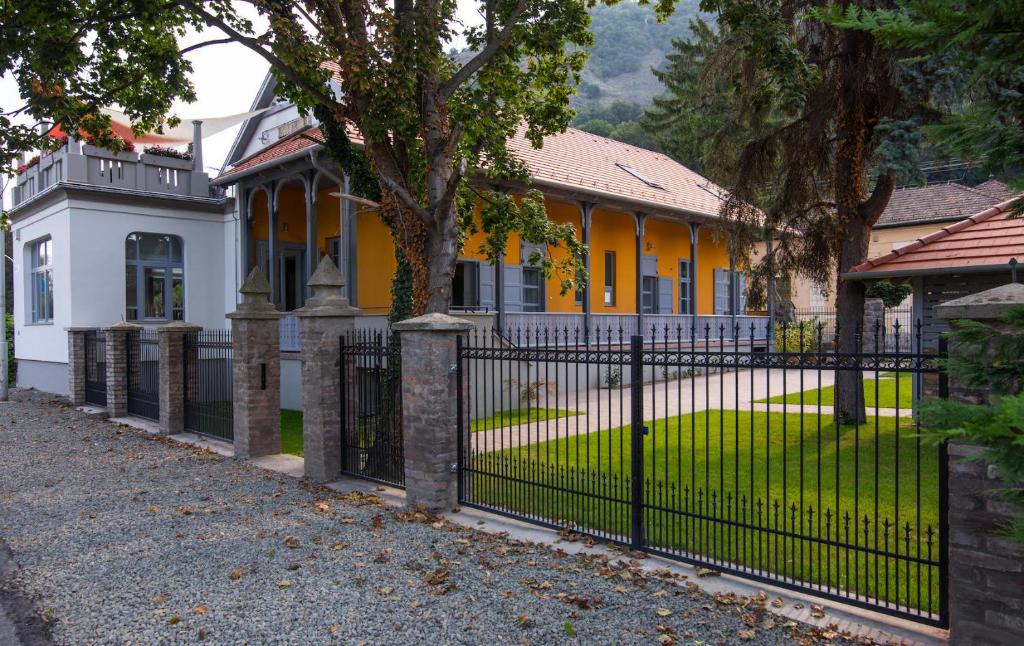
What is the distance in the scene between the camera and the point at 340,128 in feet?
28.2

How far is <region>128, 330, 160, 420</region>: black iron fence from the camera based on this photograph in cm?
1288

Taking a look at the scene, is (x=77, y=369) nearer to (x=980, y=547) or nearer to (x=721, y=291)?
(x=980, y=547)

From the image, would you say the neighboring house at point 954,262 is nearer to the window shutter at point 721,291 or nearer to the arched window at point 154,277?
the window shutter at point 721,291

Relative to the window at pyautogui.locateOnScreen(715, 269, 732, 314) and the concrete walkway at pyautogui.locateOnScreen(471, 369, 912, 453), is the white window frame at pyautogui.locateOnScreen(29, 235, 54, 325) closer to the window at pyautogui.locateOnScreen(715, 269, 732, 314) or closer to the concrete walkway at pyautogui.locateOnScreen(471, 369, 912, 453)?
the concrete walkway at pyautogui.locateOnScreen(471, 369, 912, 453)

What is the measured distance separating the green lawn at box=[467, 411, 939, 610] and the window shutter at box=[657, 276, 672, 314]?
40.5 feet

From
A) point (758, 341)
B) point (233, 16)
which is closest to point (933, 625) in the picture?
point (233, 16)

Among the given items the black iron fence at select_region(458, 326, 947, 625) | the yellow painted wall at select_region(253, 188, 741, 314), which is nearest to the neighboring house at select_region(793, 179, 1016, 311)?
the yellow painted wall at select_region(253, 188, 741, 314)

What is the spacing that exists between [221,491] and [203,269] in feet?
37.8

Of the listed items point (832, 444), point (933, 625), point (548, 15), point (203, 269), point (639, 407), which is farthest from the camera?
point (203, 269)

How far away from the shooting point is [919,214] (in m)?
29.4

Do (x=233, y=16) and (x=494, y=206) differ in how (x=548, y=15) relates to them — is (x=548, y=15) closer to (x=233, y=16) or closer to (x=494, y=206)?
(x=494, y=206)

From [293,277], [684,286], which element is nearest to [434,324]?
[293,277]

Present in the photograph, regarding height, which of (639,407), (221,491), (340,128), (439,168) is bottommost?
(221,491)

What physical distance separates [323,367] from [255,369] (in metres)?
1.86
